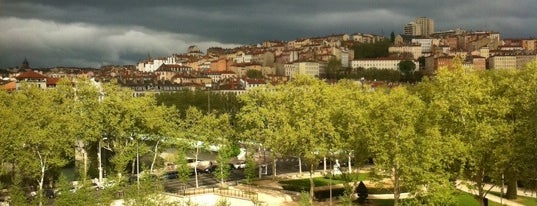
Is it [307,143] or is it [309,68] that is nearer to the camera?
[307,143]

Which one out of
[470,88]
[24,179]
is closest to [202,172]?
[24,179]

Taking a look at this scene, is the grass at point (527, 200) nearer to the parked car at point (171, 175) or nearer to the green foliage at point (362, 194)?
the green foliage at point (362, 194)

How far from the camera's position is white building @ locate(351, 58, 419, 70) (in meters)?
183

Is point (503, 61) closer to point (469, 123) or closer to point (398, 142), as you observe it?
point (469, 123)

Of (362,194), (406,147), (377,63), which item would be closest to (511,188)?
(362,194)

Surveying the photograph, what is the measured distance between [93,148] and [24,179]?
39.5ft

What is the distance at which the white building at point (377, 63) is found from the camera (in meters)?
183

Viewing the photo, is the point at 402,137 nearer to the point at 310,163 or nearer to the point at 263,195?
the point at 310,163

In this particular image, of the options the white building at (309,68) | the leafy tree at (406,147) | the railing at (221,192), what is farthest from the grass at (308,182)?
the white building at (309,68)

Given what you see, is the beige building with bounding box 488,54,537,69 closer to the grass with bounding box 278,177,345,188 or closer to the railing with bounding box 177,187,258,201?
the grass with bounding box 278,177,345,188

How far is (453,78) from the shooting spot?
36.1m

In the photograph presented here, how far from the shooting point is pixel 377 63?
185m

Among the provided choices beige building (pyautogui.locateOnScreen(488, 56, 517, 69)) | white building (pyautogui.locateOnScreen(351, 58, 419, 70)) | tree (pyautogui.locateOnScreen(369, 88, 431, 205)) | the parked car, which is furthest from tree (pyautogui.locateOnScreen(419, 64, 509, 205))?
beige building (pyautogui.locateOnScreen(488, 56, 517, 69))

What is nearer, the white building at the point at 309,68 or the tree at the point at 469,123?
the tree at the point at 469,123
